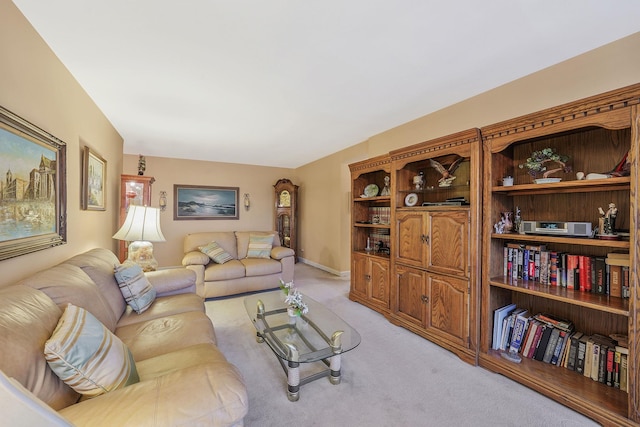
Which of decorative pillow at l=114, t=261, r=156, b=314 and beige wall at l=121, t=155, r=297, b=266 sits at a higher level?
beige wall at l=121, t=155, r=297, b=266

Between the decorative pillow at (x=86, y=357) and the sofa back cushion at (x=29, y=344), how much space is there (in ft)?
0.10

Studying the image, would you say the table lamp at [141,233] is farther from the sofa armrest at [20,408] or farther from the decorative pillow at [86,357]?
the sofa armrest at [20,408]

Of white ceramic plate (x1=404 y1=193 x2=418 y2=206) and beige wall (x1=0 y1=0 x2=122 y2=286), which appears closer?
beige wall (x1=0 y1=0 x2=122 y2=286)

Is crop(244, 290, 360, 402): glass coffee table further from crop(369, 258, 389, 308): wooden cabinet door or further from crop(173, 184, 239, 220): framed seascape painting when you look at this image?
crop(173, 184, 239, 220): framed seascape painting

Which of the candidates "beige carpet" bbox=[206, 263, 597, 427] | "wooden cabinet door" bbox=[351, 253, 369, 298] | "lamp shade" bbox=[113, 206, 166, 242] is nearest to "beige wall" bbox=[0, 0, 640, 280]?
"lamp shade" bbox=[113, 206, 166, 242]

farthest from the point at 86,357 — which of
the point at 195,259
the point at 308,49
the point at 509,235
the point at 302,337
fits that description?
the point at 195,259

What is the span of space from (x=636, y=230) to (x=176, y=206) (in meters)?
6.19

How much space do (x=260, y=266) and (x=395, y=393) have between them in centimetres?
263

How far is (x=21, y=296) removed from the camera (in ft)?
3.64

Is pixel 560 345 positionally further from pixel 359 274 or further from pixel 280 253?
pixel 280 253

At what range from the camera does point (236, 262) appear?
4.05 m

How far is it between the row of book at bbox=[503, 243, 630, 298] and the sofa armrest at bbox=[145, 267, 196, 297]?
2954 millimetres

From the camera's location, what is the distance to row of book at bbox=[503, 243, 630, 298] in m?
1.68

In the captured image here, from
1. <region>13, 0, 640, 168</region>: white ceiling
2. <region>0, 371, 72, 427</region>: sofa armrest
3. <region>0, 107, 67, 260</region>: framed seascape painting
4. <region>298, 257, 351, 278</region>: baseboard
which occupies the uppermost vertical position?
<region>13, 0, 640, 168</region>: white ceiling
